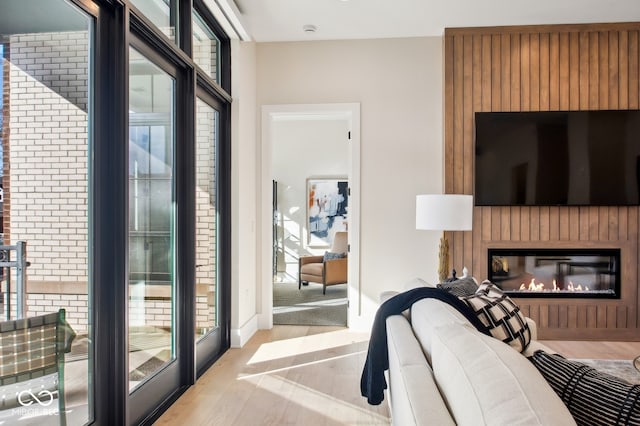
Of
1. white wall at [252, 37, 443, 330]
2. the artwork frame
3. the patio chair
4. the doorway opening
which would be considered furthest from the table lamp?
the artwork frame

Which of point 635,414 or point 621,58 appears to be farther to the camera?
point 621,58

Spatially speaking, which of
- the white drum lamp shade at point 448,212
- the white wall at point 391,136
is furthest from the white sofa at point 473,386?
the white wall at point 391,136

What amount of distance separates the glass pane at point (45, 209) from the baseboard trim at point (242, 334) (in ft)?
6.57

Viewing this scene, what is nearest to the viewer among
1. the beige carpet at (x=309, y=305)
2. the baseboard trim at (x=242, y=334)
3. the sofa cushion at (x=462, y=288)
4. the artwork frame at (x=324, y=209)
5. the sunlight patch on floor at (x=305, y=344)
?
the sofa cushion at (x=462, y=288)

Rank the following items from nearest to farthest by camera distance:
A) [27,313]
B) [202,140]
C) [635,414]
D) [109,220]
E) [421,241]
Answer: [635,414]
[27,313]
[109,220]
[202,140]
[421,241]

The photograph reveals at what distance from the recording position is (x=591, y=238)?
4285 mm

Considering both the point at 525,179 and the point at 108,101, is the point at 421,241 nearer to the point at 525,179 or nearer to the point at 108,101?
the point at 525,179

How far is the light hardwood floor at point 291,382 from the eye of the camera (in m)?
2.65

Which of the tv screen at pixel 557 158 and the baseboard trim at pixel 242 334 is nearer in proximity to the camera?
the baseboard trim at pixel 242 334

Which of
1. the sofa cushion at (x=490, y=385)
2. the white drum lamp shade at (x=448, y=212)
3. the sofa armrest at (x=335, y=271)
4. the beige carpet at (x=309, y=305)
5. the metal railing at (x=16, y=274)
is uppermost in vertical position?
the white drum lamp shade at (x=448, y=212)

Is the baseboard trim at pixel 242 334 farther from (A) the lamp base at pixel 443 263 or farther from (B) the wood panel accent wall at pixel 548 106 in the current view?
(B) the wood panel accent wall at pixel 548 106

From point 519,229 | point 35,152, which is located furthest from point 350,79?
point 35,152

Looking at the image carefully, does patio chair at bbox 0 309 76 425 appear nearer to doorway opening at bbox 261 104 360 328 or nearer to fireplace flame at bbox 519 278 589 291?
fireplace flame at bbox 519 278 589 291

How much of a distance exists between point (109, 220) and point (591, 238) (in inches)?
165
